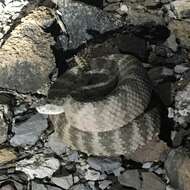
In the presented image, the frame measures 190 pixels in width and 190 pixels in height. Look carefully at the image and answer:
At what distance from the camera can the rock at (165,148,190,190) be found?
5.03 meters

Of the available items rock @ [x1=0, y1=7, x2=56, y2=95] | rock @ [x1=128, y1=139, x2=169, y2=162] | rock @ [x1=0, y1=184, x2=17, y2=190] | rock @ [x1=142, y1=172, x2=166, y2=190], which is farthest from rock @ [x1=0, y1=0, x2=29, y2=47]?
rock @ [x1=142, y1=172, x2=166, y2=190]

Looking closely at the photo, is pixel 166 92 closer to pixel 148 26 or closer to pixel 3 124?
pixel 148 26

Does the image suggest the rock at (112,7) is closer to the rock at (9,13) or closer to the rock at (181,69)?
the rock at (9,13)

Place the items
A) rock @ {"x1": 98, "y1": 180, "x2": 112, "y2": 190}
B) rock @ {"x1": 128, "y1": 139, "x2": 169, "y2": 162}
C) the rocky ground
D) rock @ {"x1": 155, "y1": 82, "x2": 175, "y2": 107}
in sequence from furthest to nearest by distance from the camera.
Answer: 1. rock @ {"x1": 155, "y1": 82, "x2": 175, "y2": 107}
2. rock @ {"x1": 128, "y1": 139, "x2": 169, "y2": 162}
3. the rocky ground
4. rock @ {"x1": 98, "y1": 180, "x2": 112, "y2": 190}

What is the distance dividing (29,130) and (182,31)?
2.37m

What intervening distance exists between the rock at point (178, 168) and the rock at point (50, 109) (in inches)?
48.8

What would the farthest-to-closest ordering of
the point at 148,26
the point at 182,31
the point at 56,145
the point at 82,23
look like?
the point at 148,26 → the point at 82,23 → the point at 182,31 → the point at 56,145

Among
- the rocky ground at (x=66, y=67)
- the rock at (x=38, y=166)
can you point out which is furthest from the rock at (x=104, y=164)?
the rock at (x=38, y=166)

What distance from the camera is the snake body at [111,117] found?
5535mm

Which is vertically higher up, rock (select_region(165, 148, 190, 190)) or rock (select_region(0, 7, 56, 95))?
rock (select_region(0, 7, 56, 95))

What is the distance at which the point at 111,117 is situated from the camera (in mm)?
5543

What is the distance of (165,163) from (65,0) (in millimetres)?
2974

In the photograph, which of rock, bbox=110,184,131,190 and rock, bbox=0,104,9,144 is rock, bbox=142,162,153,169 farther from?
rock, bbox=0,104,9,144

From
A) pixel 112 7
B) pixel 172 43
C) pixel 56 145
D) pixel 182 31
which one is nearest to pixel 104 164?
pixel 56 145
